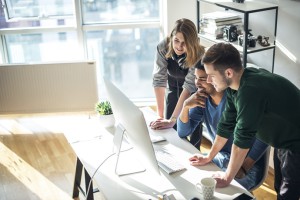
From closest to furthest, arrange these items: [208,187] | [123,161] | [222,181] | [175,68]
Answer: [208,187] → [222,181] → [123,161] → [175,68]

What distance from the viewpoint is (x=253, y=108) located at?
6.73ft

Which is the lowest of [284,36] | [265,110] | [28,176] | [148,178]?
[28,176]

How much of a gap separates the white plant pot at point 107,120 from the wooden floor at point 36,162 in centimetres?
24

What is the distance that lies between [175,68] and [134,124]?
1.25 m

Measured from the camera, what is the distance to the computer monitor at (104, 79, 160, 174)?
2010 millimetres

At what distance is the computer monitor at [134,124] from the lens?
79.1 inches

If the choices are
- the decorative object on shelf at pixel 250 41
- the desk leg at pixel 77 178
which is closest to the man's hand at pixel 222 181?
the desk leg at pixel 77 178

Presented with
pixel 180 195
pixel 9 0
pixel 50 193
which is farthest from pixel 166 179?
pixel 9 0

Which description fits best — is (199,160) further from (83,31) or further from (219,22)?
(83,31)

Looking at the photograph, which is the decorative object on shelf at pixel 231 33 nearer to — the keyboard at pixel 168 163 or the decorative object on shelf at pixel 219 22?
Answer: the decorative object on shelf at pixel 219 22

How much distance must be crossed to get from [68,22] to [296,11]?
2.68 meters

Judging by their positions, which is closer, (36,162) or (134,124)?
(134,124)

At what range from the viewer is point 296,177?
92.1 inches

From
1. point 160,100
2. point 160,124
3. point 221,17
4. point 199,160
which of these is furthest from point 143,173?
point 221,17
